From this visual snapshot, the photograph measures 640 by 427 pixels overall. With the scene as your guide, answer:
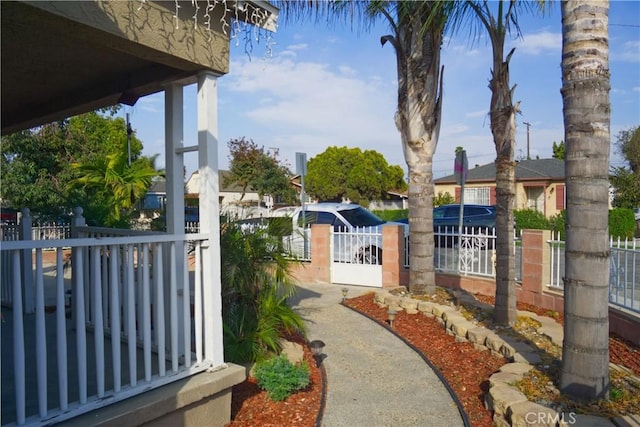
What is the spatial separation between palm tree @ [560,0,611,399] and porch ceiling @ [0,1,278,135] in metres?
2.86

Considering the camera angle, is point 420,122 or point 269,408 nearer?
point 269,408

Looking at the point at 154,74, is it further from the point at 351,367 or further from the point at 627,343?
the point at 627,343

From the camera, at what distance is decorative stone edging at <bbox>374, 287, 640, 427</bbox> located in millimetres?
3551

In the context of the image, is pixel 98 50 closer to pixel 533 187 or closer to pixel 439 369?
pixel 439 369

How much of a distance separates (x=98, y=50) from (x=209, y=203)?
1489 millimetres

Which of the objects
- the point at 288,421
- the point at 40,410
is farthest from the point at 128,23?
the point at 288,421

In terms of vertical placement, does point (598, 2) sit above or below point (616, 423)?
above

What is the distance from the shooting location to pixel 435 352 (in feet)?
19.6

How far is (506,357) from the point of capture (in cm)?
533

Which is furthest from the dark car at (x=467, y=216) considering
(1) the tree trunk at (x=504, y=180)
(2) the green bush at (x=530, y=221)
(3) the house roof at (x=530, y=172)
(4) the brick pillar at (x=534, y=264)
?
(3) the house roof at (x=530, y=172)

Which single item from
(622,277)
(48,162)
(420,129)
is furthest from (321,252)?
(48,162)

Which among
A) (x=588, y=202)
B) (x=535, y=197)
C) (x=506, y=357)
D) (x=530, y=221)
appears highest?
(x=535, y=197)

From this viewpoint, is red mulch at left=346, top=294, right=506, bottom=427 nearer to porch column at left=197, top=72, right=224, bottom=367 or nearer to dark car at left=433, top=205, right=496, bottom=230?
porch column at left=197, top=72, right=224, bottom=367

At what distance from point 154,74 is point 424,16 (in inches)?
203
